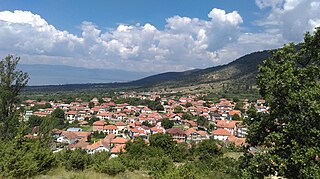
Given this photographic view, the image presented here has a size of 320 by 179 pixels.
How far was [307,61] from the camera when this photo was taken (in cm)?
800

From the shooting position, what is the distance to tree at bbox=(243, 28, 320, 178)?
670 centimetres

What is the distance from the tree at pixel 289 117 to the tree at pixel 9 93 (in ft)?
37.8

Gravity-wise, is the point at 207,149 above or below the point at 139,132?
above

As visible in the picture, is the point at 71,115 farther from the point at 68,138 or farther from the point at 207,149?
the point at 207,149

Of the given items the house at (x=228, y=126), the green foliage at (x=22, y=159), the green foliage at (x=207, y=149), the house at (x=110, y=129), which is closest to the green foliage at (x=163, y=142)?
the green foliage at (x=207, y=149)

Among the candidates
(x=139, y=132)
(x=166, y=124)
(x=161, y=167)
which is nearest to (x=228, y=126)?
(x=166, y=124)

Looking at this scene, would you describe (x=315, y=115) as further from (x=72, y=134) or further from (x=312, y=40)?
(x=72, y=134)

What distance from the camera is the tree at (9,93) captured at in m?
14.7

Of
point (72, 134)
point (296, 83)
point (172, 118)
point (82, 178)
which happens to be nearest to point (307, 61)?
point (296, 83)

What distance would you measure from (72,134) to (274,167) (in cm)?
5328

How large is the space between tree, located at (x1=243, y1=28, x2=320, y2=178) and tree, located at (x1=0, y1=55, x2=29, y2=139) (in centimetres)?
1154

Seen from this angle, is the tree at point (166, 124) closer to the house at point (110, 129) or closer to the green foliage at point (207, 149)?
the house at point (110, 129)

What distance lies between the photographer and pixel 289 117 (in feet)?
23.7

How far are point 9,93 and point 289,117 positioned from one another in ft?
41.9
